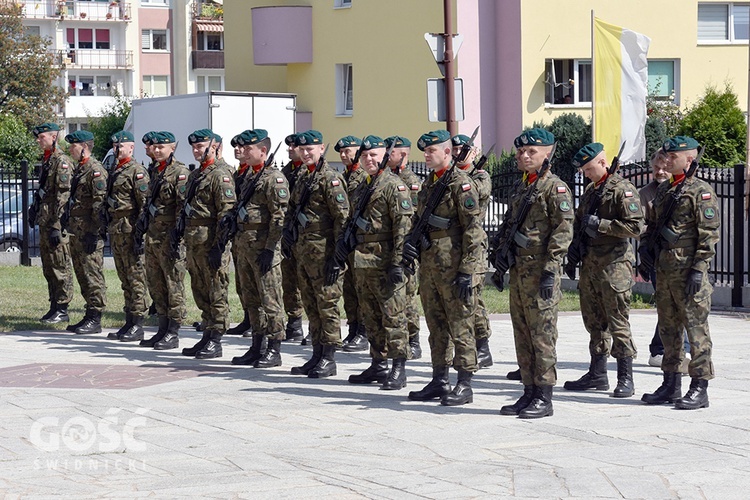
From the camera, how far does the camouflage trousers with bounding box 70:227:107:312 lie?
14.4 m

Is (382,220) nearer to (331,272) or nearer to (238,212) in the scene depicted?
(331,272)

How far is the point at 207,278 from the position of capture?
1254 cm

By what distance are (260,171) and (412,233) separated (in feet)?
7.85

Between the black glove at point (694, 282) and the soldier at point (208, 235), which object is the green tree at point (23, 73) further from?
the black glove at point (694, 282)

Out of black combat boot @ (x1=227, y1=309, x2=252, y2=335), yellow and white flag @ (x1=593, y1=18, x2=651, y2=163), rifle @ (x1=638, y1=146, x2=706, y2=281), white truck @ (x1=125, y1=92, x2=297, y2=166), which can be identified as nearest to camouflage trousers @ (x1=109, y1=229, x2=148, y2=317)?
black combat boot @ (x1=227, y1=309, x2=252, y2=335)

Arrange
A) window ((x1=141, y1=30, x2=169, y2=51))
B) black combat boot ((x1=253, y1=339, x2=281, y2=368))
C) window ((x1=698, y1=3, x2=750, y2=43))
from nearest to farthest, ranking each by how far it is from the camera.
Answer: black combat boot ((x1=253, y1=339, x2=281, y2=368)) → window ((x1=698, y1=3, x2=750, y2=43)) → window ((x1=141, y1=30, x2=169, y2=51))

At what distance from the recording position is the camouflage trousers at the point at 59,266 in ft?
49.5

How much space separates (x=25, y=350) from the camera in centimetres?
1310

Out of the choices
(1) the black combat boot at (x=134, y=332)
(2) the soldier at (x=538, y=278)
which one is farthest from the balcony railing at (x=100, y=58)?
(2) the soldier at (x=538, y=278)

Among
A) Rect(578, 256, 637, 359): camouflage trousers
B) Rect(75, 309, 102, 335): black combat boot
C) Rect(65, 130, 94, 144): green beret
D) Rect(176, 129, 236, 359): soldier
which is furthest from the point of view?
Rect(65, 130, 94, 144): green beret

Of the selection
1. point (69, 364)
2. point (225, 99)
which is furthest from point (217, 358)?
point (225, 99)

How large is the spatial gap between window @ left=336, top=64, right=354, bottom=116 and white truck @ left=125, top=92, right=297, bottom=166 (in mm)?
7873

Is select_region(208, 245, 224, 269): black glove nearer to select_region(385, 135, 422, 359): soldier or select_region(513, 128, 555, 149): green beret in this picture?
select_region(385, 135, 422, 359): soldier

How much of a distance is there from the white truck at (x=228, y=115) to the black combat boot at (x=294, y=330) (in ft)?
42.1
